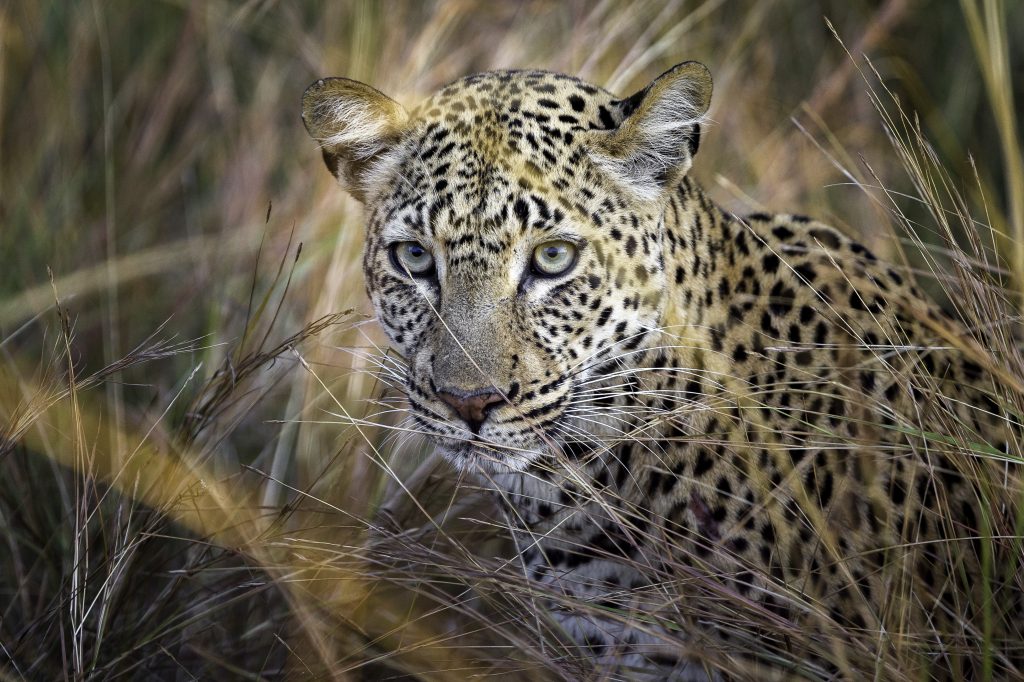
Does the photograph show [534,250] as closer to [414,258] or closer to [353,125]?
[414,258]

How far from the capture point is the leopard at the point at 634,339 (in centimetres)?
287

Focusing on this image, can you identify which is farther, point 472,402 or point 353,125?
point 353,125

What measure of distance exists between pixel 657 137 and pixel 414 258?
81 centimetres

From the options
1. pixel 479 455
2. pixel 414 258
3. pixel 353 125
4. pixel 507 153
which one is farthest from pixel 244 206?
pixel 479 455

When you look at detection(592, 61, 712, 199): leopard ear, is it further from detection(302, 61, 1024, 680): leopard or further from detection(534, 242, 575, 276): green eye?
detection(534, 242, 575, 276): green eye

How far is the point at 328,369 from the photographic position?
165 inches

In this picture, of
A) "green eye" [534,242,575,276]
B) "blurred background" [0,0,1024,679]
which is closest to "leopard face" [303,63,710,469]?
"green eye" [534,242,575,276]

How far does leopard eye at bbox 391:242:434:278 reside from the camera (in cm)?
321

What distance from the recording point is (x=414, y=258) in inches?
128

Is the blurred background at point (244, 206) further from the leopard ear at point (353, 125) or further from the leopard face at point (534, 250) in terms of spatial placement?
the leopard ear at point (353, 125)

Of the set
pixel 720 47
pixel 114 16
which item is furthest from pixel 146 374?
pixel 720 47

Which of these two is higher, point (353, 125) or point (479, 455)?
point (353, 125)

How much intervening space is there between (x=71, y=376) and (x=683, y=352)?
1.65m

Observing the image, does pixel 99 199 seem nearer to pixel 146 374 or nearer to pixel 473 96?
pixel 146 374
